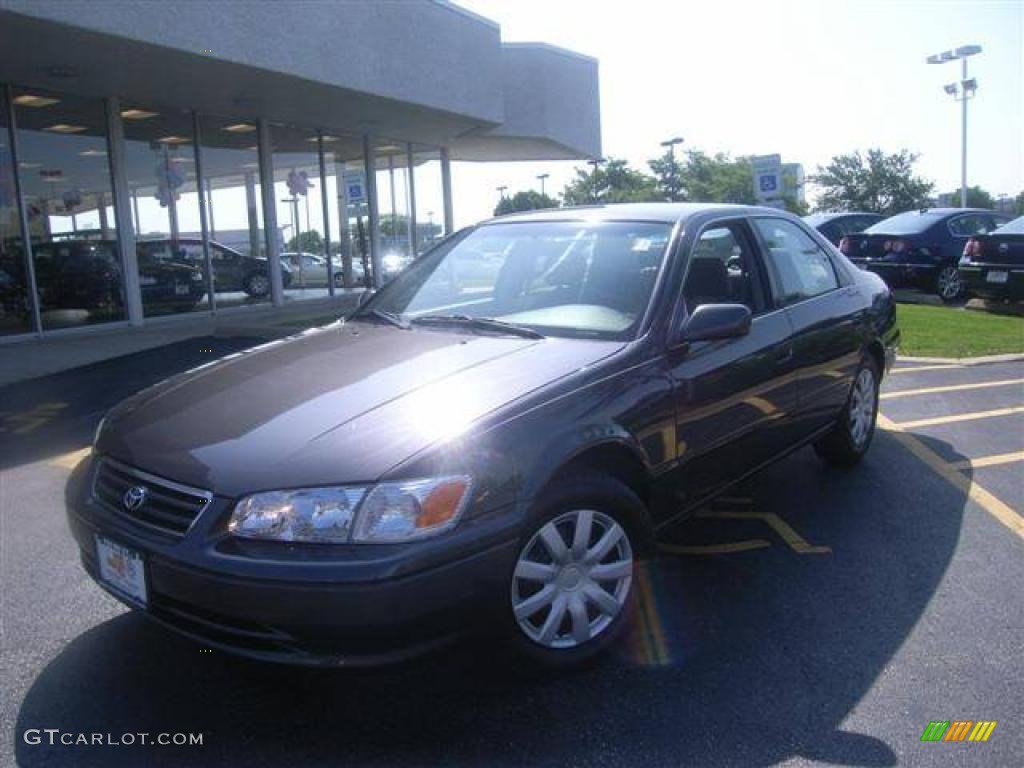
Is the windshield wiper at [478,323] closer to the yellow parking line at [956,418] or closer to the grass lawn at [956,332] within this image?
the yellow parking line at [956,418]

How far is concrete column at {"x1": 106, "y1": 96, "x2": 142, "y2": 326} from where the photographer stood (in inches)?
507

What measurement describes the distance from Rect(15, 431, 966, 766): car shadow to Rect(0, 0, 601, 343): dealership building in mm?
7892

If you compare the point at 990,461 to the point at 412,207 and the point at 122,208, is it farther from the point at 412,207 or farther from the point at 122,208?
the point at 412,207

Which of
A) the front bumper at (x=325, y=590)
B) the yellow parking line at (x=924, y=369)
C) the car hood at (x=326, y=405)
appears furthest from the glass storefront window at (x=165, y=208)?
the front bumper at (x=325, y=590)

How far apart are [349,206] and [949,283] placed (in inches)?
460

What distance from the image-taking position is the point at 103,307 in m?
12.9

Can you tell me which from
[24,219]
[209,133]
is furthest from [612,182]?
[24,219]

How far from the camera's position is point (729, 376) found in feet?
12.2

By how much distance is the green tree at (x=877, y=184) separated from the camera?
4475cm

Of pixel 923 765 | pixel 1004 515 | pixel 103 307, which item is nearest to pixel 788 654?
pixel 923 765

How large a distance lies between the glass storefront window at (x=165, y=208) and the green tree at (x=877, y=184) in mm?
38379

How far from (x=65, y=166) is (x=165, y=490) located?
11.7 metres

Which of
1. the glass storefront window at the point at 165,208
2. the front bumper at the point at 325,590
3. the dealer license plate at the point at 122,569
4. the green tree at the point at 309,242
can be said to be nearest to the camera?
the front bumper at the point at 325,590

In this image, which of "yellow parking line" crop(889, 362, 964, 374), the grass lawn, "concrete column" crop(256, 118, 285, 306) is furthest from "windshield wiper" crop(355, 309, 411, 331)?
"concrete column" crop(256, 118, 285, 306)
